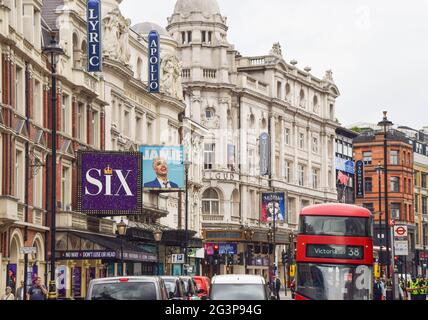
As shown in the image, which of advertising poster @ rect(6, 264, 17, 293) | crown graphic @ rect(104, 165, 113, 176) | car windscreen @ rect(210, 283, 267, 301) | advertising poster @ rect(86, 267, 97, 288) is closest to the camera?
car windscreen @ rect(210, 283, 267, 301)

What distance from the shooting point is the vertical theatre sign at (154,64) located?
227ft

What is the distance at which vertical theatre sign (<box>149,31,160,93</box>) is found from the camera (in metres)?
69.2

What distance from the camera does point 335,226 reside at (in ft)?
129

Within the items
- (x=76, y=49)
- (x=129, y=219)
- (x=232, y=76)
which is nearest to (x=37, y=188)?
(x=76, y=49)

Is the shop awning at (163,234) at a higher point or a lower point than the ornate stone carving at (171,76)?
lower

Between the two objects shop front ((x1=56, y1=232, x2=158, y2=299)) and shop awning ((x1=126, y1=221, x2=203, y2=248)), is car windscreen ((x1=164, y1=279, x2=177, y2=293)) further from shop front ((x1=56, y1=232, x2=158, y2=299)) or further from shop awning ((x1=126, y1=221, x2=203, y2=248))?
shop awning ((x1=126, y1=221, x2=203, y2=248))

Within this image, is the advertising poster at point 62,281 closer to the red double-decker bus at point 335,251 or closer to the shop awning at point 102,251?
the shop awning at point 102,251

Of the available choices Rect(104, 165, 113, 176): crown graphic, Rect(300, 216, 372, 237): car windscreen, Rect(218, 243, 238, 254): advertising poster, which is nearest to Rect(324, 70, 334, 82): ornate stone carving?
Rect(218, 243, 238, 254): advertising poster

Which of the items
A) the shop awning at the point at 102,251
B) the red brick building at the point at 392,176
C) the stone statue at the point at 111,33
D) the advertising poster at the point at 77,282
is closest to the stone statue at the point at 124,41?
the stone statue at the point at 111,33

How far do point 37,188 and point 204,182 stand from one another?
2026 inches

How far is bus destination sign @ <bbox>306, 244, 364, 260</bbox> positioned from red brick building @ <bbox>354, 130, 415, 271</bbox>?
356 feet

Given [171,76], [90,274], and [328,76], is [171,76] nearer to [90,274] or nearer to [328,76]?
[90,274]

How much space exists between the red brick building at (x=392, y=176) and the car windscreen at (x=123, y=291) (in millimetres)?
125009
